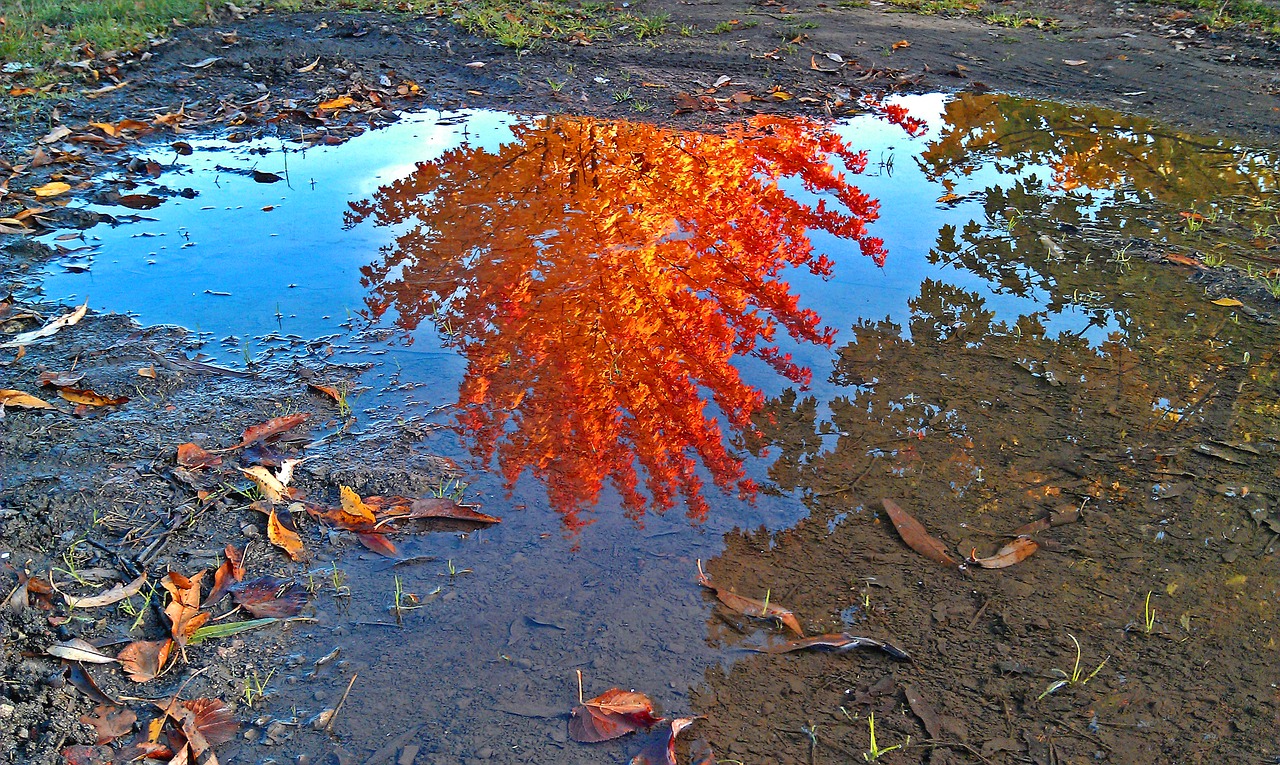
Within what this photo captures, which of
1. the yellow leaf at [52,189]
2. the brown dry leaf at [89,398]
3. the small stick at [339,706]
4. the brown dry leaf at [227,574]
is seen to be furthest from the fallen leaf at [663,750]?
the yellow leaf at [52,189]

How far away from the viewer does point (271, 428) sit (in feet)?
9.11

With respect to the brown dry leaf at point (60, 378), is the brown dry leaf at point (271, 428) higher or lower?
lower

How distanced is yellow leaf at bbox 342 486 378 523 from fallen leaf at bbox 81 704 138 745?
2.39ft

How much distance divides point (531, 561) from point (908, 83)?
5.43 metres

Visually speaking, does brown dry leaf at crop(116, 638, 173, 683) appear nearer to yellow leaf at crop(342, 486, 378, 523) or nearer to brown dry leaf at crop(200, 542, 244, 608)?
brown dry leaf at crop(200, 542, 244, 608)

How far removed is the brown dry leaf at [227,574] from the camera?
2199 mm

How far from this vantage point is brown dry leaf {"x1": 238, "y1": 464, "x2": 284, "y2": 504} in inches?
98.5

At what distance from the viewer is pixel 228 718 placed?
1.90 m

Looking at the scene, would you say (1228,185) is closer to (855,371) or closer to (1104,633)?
(855,371)

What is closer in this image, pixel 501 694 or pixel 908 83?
pixel 501 694

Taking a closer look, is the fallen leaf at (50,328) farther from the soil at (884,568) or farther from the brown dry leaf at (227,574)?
the brown dry leaf at (227,574)

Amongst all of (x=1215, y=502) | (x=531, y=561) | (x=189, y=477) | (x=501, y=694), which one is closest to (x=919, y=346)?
(x=1215, y=502)

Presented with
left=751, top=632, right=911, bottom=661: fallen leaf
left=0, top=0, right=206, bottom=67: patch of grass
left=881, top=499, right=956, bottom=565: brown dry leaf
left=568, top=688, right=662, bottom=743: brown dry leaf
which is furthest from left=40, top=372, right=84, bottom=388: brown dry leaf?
left=0, top=0, right=206, bottom=67: patch of grass

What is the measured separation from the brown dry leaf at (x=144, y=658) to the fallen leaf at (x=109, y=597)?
0.55 ft
